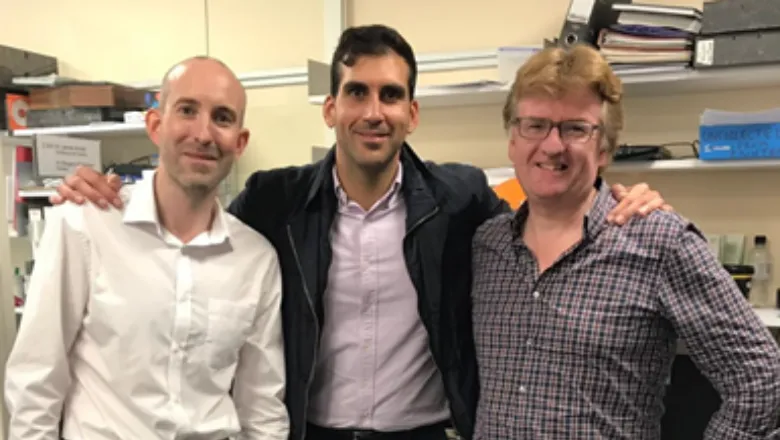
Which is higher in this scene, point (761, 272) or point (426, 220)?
point (426, 220)

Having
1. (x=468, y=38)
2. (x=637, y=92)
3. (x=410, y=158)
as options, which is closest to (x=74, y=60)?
(x=468, y=38)

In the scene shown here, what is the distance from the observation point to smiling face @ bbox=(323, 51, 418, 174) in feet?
5.03

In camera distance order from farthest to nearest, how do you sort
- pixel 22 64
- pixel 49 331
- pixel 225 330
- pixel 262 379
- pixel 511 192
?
pixel 22 64, pixel 511 192, pixel 262 379, pixel 225 330, pixel 49 331

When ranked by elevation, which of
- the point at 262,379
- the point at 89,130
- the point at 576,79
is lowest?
the point at 262,379

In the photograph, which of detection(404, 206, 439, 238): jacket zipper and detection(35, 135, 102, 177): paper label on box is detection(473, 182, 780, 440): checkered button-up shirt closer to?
detection(404, 206, 439, 238): jacket zipper

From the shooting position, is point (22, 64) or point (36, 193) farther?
point (22, 64)

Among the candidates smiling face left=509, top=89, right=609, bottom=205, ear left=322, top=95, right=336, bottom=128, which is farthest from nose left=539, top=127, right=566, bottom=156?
ear left=322, top=95, right=336, bottom=128

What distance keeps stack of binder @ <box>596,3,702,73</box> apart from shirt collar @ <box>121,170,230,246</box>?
1541 mm

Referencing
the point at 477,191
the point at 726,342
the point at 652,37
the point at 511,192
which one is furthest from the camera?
the point at 511,192

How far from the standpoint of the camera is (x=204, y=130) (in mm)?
1387

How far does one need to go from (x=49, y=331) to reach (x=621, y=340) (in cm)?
116

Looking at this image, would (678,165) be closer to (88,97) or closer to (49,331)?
(49,331)

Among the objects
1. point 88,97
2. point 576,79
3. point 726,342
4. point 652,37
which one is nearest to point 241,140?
point 576,79

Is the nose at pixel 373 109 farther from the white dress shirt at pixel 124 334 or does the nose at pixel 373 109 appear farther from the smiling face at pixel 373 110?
the white dress shirt at pixel 124 334
